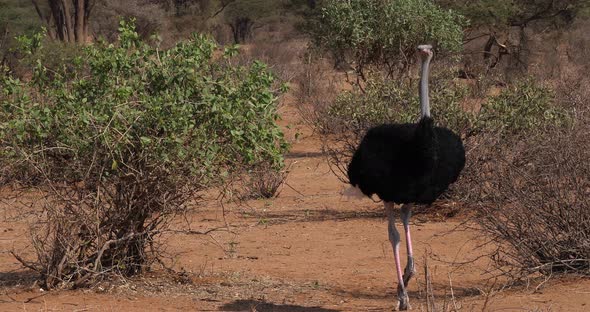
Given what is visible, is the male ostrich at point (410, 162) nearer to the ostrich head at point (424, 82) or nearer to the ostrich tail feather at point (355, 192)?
the ostrich head at point (424, 82)

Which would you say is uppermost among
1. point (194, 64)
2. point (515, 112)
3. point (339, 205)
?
point (194, 64)

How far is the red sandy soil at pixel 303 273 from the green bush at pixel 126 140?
10.9 inches

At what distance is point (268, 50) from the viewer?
1238 inches

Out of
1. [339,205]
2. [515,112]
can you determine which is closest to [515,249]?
[515,112]

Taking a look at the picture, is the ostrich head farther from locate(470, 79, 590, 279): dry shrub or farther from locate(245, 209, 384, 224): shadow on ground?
locate(245, 209, 384, 224): shadow on ground

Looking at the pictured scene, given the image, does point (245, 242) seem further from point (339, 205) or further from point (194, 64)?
point (194, 64)

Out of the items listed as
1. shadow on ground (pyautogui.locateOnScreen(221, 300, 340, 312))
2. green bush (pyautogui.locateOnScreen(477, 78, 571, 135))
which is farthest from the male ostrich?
green bush (pyautogui.locateOnScreen(477, 78, 571, 135))

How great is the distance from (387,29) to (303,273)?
7324 millimetres

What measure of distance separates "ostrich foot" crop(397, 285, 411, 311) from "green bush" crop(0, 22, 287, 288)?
120 centimetres

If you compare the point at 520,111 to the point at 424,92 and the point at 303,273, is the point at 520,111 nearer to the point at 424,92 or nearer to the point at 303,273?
the point at 303,273

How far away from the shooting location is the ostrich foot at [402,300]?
21.1 feet

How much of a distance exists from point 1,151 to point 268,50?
25.0m

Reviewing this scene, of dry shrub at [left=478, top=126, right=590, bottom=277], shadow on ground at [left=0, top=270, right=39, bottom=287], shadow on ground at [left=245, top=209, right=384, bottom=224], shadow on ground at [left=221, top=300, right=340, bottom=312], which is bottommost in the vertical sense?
shadow on ground at [left=245, top=209, right=384, bottom=224]

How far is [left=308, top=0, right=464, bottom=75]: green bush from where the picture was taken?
14.8 metres
